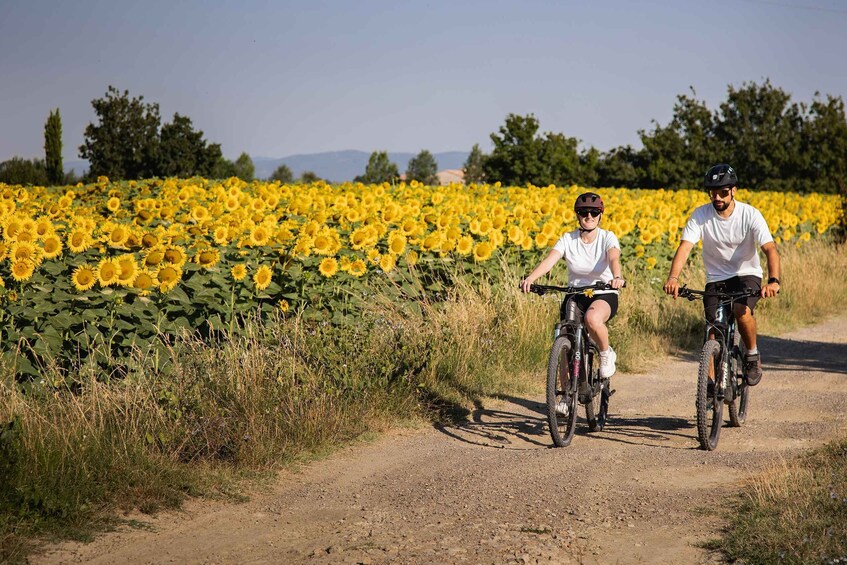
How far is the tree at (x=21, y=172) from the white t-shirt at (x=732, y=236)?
31.5 m

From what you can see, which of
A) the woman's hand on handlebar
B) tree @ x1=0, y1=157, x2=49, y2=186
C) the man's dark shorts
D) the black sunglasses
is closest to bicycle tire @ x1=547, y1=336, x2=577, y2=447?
the woman's hand on handlebar

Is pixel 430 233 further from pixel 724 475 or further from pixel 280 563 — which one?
pixel 280 563

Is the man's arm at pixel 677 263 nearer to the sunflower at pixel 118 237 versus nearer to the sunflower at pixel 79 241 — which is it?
the sunflower at pixel 118 237

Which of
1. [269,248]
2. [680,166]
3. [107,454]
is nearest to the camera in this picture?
[107,454]

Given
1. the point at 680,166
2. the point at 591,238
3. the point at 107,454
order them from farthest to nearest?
the point at 680,166 → the point at 591,238 → the point at 107,454

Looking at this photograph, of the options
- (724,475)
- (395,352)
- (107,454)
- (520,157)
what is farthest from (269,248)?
(520,157)

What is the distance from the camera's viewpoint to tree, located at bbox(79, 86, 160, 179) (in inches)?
2028

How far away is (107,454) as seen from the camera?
643cm

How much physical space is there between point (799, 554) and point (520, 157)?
44065mm

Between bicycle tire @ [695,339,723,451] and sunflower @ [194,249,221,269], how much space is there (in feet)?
13.9

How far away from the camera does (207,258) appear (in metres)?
9.41

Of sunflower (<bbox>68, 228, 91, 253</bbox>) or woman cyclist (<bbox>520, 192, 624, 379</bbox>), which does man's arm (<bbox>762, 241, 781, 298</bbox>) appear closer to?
woman cyclist (<bbox>520, 192, 624, 379</bbox>)

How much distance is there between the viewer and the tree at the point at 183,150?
51.2 metres

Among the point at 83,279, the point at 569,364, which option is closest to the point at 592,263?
the point at 569,364
